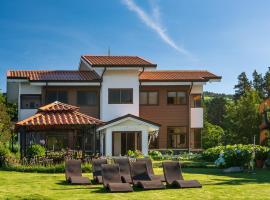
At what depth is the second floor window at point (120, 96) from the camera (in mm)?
40531

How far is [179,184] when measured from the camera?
64.7ft

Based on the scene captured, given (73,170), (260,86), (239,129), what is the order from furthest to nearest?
(260,86) → (239,129) → (73,170)

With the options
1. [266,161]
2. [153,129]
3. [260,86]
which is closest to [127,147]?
[153,129]

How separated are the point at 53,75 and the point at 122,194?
81.6 ft

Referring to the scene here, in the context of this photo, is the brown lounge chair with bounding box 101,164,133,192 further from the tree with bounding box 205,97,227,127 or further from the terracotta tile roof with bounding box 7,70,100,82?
the tree with bounding box 205,97,227,127

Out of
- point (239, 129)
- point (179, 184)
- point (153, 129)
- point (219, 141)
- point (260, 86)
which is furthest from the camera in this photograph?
point (260, 86)

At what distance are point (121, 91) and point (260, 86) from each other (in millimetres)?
44314

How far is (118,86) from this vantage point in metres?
40.5

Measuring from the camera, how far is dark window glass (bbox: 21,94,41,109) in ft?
132

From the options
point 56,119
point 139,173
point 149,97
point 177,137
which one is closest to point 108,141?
point 149,97

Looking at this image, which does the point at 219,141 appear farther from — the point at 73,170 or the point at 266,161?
the point at 73,170

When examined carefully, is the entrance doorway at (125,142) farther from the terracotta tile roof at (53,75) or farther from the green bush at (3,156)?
the green bush at (3,156)

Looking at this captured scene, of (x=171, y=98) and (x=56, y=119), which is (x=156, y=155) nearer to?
(x=171, y=98)

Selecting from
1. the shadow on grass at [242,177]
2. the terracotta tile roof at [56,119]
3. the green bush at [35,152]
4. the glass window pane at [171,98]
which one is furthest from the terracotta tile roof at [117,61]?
the shadow on grass at [242,177]
